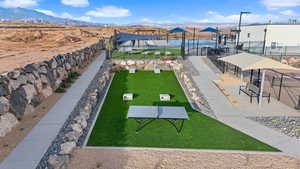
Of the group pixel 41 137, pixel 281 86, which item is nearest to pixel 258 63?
pixel 281 86

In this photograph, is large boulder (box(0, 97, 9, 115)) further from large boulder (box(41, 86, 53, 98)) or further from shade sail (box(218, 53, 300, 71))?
shade sail (box(218, 53, 300, 71))

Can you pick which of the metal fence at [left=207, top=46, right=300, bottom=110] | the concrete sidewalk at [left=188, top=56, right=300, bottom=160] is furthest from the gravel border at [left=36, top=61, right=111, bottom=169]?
the metal fence at [left=207, top=46, right=300, bottom=110]

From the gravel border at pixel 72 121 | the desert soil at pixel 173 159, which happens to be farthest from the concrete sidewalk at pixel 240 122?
the gravel border at pixel 72 121

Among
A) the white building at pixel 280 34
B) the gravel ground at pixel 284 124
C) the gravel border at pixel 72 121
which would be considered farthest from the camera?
the white building at pixel 280 34

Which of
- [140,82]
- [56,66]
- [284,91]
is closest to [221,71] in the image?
[284,91]

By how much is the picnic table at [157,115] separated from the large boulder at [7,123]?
3.15m

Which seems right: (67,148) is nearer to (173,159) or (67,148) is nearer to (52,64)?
(173,159)

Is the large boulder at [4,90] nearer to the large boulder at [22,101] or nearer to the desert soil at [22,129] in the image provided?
the large boulder at [22,101]

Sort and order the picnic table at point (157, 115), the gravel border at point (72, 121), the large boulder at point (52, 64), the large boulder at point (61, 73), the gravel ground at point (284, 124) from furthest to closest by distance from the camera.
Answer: the large boulder at point (61, 73), the large boulder at point (52, 64), the gravel ground at point (284, 124), the picnic table at point (157, 115), the gravel border at point (72, 121)

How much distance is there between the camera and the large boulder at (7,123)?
5343mm

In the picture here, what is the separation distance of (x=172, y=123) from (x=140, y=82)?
5721mm

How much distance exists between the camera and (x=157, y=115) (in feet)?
20.1

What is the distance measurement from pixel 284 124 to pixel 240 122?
4.60 ft

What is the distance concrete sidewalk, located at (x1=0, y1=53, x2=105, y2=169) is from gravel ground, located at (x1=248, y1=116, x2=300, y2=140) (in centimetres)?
642
